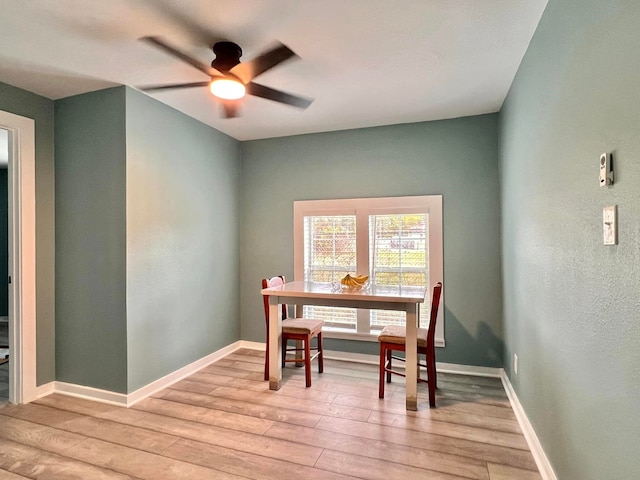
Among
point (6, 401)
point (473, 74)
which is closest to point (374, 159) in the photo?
point (473, 74)

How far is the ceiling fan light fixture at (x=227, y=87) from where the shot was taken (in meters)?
2.23

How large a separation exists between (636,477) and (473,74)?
2.50 meters

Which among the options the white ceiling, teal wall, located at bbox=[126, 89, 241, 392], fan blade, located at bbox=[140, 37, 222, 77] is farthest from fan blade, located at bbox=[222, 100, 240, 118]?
fan blade, located at bbox=[140, 37, 222, 77]

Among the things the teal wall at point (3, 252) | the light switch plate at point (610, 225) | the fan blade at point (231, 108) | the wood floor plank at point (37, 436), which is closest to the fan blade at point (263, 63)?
the fan blade at point (231, 108)

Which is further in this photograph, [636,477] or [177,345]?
[177,345]

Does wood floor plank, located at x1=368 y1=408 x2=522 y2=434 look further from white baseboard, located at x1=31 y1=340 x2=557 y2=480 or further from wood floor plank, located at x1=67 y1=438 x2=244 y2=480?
wood floor plank, located at x1=67 y1=438 x2=244 y2=480

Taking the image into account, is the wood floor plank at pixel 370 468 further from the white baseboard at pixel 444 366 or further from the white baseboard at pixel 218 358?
the white baseboard at pixel 444 366

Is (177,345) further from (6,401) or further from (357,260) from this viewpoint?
(357,260)

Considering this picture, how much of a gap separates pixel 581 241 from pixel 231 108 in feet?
9.39

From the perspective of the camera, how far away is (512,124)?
2764 mm

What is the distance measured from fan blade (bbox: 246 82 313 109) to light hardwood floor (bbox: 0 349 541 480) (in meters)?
2.39

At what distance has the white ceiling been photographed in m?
1.89

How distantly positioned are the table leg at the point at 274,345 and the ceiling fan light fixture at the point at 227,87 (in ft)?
5.37

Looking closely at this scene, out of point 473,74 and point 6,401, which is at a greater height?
point 473,74
